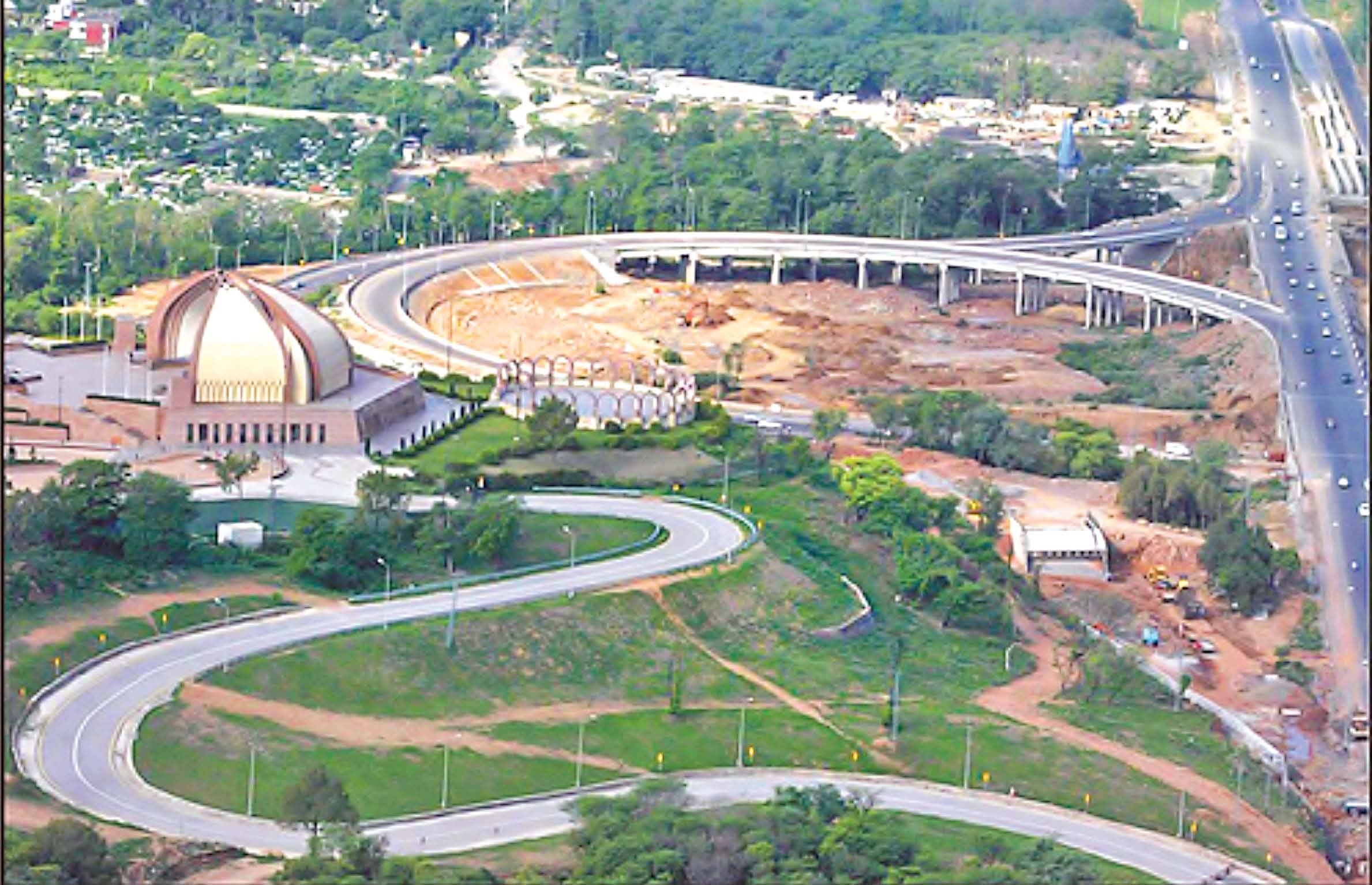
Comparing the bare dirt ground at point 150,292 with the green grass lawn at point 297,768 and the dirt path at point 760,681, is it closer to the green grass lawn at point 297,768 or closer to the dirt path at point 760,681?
the dirt path at point 760,681

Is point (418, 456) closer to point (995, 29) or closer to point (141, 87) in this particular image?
point (141, 87)

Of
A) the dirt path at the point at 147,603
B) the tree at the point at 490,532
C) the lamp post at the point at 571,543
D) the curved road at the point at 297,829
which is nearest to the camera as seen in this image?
the curved road at the point at 297,829

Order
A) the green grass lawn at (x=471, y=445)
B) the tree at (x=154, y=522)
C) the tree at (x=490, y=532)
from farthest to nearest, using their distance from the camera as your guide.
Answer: the green grass lawn at (x=471, y=445) → the tree at (x=490, y=532) → the tree at (x=154, y=522)

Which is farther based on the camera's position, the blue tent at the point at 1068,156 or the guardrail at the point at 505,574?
the blue tent at the point at 1068,156

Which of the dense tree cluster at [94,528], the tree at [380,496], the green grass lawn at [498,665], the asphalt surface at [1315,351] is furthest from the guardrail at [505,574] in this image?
the asphalt surface at [1315,351]

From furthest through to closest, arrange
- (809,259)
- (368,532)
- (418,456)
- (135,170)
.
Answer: (135,170) < (809,259) < (418,456) < (368,532)

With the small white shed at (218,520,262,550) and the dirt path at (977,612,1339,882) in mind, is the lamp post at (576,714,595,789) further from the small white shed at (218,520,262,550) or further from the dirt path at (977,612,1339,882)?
the small white shed at (218,520,262,550)

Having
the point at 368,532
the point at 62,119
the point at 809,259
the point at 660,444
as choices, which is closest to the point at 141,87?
the point at 62,119

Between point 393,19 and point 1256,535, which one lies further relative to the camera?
point 393,19
